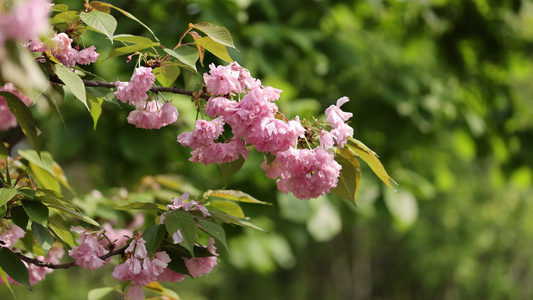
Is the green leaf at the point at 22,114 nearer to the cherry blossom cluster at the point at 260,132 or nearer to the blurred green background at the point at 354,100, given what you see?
the cherry blossom cluster at the point at 260,132

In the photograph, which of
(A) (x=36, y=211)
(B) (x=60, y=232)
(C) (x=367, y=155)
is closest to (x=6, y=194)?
(A) (x=36, y=211)

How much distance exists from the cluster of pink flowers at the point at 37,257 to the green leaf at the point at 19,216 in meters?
0.09

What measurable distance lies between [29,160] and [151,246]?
2.10 feet

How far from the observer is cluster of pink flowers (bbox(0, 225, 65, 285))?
1386 mm

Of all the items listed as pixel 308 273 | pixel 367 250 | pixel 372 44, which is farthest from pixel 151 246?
pixel 308 273

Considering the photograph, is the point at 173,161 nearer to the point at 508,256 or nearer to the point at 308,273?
the point at 508,256

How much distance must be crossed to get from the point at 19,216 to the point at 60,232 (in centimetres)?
11

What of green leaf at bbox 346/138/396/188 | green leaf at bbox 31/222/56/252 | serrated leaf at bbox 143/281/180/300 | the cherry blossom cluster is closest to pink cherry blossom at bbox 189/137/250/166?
the cherry blossom cluster

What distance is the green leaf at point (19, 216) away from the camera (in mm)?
1204

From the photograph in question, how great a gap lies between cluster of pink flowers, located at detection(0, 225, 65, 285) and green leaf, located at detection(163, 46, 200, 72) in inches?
20.1

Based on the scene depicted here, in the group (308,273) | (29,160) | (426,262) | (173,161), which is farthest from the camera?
(308,273)

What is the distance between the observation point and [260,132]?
1.12m

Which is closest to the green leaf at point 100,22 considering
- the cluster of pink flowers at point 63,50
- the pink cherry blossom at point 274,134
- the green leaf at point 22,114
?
the cluster of pink flowers at point 63,50

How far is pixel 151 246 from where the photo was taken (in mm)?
1164
